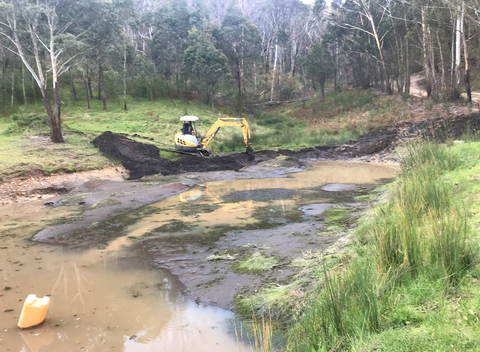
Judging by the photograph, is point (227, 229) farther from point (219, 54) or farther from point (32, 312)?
point (219, 54)

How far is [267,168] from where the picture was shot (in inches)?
744

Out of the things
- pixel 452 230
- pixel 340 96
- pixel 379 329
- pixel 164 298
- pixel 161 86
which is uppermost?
pixel 161 86

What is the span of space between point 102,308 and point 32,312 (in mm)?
879

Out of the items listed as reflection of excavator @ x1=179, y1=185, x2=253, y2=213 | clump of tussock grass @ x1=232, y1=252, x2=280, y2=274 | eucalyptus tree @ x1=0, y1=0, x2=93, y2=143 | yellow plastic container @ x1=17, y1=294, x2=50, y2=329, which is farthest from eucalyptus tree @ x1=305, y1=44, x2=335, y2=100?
yellow plastic container @ x1=17, y1=294, x2=50, y2=329

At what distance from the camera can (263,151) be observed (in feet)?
78.6

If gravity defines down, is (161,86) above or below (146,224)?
above

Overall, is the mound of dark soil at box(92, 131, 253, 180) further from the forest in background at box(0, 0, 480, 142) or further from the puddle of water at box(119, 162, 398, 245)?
the puddle of water at box(119, 162, 398, 245)

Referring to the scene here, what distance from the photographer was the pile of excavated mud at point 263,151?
17.9 metres

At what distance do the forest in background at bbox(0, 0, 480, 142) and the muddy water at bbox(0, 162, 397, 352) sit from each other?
1335 cm

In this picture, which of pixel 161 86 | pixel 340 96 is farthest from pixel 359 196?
pixel 161 86

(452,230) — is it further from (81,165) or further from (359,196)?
(81,165)

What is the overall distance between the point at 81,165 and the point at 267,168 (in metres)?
9.26

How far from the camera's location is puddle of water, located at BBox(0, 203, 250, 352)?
4.18 meters

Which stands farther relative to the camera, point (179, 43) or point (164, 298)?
point (179, 43)
